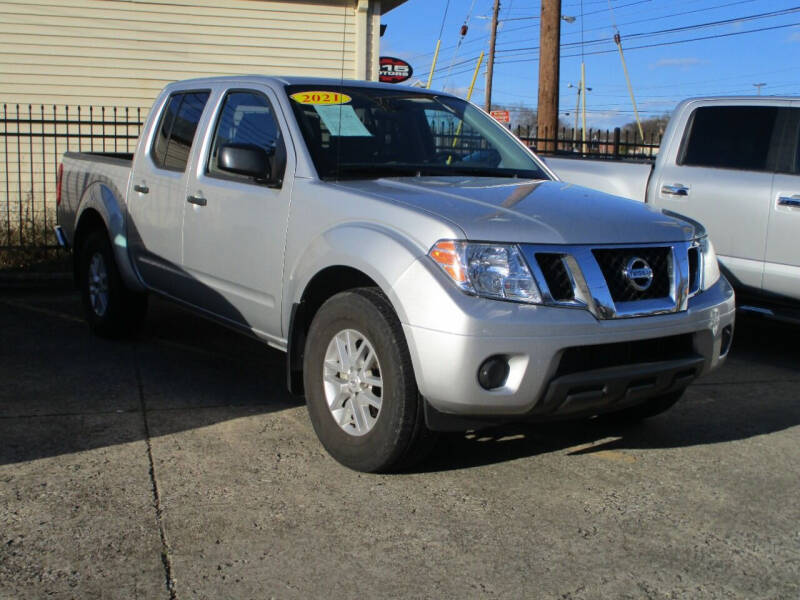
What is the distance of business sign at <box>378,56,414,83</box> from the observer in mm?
17280

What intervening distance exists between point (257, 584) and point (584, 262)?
184 centimetres

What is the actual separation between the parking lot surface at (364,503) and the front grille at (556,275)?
3.06 ft

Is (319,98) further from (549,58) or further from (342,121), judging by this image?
(549,58)

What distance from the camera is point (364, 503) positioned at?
13.2 feet

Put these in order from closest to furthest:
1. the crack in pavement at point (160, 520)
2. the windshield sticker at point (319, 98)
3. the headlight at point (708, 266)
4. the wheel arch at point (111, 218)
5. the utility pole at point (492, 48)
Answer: the crack in pavement at point (160, 520) → the headlight at point (708, 266) → the windshield sticker at point (319, 98) → the wheel arch at point (111, 218) → the utility pole at point (492, 48)

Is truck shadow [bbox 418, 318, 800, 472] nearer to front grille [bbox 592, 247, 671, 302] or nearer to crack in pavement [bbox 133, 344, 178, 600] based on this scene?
front grille [bbox 592, 247, 671, 302]

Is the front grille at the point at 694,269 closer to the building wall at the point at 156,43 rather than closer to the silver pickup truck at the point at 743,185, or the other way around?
the silver pickup truck at the point at 743,185

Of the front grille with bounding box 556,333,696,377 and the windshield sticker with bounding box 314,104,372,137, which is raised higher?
the windshield sticker with bounding box 314,104,372,137

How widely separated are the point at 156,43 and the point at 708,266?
12067mm

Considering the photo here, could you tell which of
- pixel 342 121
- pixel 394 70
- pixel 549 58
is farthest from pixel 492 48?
pixel 342 121

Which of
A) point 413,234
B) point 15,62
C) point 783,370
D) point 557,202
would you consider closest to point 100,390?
point 413,234

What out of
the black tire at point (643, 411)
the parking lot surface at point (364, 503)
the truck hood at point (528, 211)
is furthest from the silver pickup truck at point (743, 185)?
the truck hood at point (528, 211)

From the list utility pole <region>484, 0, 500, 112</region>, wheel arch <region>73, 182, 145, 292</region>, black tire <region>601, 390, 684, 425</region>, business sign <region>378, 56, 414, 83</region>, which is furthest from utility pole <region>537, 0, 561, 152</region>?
utility pole <region>484, 0, 500, 112</region>

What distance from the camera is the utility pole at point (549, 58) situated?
14.6 metres
